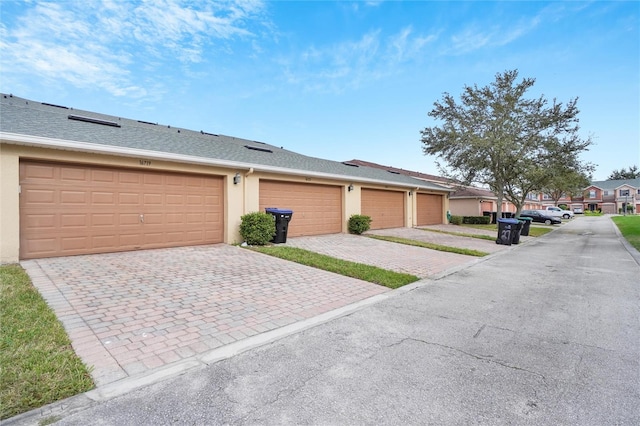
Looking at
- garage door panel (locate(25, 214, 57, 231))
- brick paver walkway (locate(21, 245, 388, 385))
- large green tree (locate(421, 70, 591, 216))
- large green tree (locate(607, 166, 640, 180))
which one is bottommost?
brick paver walkway (locate(21, 245, 388, 385))

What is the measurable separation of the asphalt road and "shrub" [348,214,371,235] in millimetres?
8923

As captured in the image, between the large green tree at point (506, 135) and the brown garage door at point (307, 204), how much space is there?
10753 mm

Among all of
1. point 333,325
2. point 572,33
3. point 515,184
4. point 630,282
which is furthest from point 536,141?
point 333,325

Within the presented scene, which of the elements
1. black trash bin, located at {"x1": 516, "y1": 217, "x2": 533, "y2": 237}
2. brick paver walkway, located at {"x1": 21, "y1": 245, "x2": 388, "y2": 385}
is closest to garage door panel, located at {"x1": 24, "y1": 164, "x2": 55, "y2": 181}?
brick paver walkway, located at {"x1": 21, "y1": 245, "x2": 388, "y2": 385}

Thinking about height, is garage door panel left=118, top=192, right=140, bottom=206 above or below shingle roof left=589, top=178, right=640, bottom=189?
below

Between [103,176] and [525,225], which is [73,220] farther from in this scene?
[525,225]

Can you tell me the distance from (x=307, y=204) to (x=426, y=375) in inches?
400

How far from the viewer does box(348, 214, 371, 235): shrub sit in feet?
45.1

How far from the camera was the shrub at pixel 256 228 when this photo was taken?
964 cm

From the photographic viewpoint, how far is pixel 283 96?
54.4ft

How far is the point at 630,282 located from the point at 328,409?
7618mm

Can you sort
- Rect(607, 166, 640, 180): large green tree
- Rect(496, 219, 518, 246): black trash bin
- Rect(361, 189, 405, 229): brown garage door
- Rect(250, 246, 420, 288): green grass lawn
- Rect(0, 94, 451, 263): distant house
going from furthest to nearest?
Rect(607, 166, 640, 180): large green tree → Rect(361, 189, 405, 229): brown garage door → Rect(496, 219, 518, 246): black trash bin → Rect(0, 94, 451, 263): distant house → Rect(250, 246, 420, 288): green grass lawn

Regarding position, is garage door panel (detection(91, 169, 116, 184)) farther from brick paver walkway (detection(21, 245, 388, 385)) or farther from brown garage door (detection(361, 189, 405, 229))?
brown garage door (detection(361, 189, 405, 229))

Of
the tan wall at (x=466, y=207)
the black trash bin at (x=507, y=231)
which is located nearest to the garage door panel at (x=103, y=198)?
the black trash bin at (x=507, y=231)
